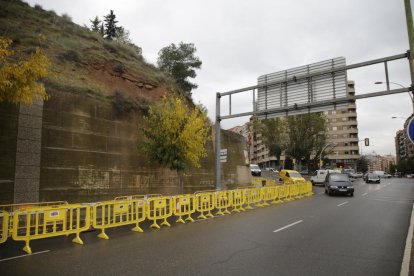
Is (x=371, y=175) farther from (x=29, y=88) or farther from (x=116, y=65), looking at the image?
(x=29, y=88)

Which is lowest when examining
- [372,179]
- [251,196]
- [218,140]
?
[251,196]

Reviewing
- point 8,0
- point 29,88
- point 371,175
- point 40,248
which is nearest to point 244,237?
point 40,248

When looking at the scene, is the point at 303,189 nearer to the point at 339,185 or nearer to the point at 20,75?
the point at 339,185

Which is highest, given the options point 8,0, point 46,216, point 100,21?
point 100,21

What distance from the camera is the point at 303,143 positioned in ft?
193

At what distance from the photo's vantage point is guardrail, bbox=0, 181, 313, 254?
8516mm

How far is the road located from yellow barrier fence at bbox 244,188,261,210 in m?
5.68

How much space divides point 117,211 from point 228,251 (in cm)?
451

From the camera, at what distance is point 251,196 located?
1808cm

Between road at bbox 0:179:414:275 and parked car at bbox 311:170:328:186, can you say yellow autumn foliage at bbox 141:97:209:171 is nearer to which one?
road at bbox 0:179:414:275

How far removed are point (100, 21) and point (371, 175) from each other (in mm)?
57322

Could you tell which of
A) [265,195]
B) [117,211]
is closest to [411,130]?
[117,211]

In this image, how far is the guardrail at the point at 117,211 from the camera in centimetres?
852

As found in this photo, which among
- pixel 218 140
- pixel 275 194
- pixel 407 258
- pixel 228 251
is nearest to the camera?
pixel 407 258
